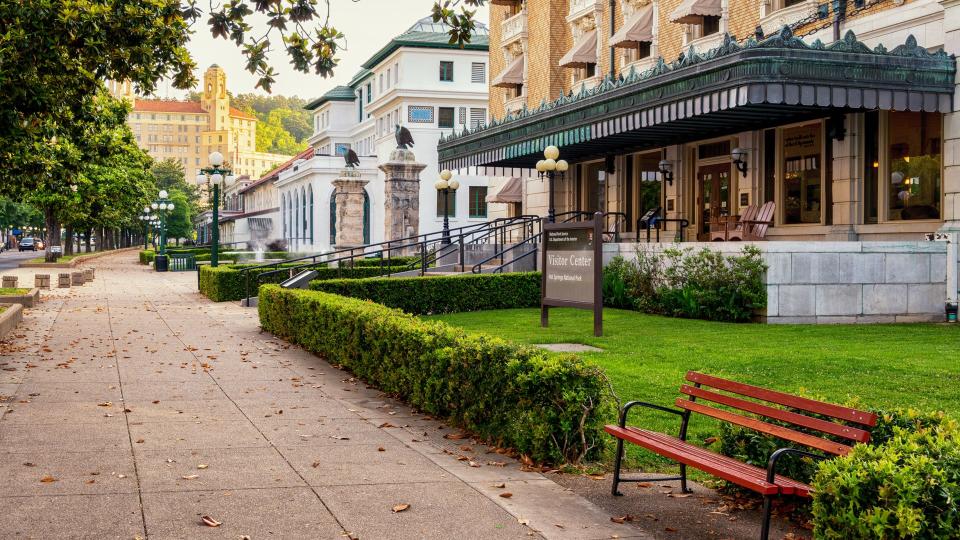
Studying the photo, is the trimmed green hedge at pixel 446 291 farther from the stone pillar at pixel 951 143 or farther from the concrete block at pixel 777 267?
the stone pillar at pixel 951 143

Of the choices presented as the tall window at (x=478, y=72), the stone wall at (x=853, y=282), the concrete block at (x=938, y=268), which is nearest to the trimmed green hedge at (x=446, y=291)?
the stone wall at (x=853, y=282)

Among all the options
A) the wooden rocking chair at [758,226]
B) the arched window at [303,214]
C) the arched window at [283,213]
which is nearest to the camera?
the wooden rocking chair at [758,226]

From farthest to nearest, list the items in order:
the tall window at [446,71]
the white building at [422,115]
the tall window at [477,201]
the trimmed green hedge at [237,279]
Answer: the tall window at [446,71], the tall window at [477,201], the white building at [422,115], the trimmed green hedge at [237,279]

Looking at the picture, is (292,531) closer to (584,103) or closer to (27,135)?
(27,135)

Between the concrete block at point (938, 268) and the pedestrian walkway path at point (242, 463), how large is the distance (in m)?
11.1

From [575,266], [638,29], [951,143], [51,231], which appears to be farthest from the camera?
[51,231]

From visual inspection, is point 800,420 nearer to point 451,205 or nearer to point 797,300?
point 797,300

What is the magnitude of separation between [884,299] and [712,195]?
35.9 ft

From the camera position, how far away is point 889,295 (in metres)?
17.7

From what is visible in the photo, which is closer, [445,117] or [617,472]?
[617,472]

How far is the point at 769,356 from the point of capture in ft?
42.2

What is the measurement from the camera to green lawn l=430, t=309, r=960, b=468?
32.8 feet

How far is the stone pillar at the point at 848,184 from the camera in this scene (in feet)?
71.8

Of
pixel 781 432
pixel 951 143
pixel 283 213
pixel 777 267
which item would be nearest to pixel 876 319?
pixel 777 267
